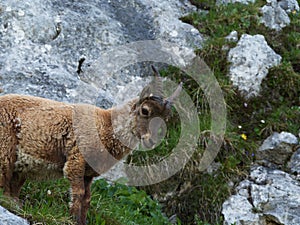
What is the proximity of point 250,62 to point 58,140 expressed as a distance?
18.4 feet

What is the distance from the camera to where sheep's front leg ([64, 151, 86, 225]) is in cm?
669

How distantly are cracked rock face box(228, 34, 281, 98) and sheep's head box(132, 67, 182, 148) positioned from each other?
4.45 meters

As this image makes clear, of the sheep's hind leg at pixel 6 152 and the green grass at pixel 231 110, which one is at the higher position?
the sheep's hind leg at pixel 6 152

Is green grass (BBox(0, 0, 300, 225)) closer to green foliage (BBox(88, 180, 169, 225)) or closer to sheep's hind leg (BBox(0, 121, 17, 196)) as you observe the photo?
green foliage (BBox(88, 180, 169, 225))

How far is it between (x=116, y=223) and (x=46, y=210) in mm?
1278

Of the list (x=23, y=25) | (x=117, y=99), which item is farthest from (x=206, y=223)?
(x=23, y=25)

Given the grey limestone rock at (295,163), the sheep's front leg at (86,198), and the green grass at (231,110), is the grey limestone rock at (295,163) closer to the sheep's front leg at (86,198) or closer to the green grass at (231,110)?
the green grass at (231,110)

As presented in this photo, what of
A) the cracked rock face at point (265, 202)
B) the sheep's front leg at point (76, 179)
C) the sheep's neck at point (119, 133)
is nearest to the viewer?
the sheep's front leg at point (76, 179)

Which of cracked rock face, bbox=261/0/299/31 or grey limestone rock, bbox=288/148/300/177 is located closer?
grey limestone rock, bbox=288/148/300/177

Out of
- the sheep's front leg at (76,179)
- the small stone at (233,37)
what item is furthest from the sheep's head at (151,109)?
the small stone at (233,37)

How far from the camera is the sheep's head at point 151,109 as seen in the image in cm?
673

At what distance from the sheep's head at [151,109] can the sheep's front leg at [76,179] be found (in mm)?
842

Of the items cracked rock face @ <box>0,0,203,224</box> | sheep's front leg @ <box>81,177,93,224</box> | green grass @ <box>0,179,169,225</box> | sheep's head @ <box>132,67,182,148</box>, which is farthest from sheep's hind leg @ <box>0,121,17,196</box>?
cracked rock face @ <box>0,0,203,224</box>

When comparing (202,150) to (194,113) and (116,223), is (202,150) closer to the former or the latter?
(194,113)
